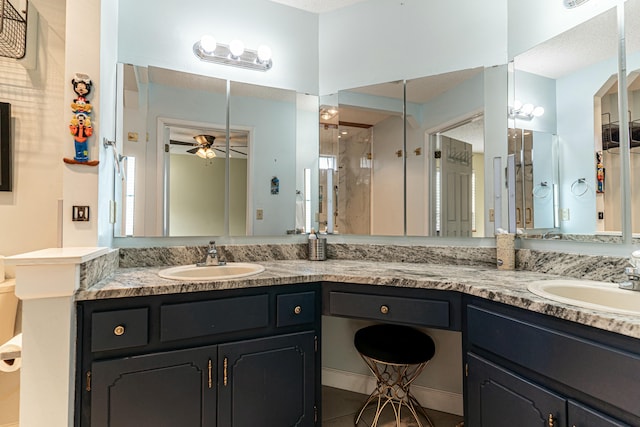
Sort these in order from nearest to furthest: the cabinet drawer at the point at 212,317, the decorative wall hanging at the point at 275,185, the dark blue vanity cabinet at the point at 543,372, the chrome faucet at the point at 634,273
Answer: the dark blue vanity cabinet at the point at 543,372 → the chrome faucet at the point at 634,273 → the cabinet drawer at the point at 212,317 → the decorative wall hanging at the point at 275,185

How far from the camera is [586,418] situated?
0.90 metres

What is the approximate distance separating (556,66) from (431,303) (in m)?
1.34

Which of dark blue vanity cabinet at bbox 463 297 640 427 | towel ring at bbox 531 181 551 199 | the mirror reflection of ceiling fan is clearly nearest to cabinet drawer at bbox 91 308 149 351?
the mirror reflection of ceiling fan

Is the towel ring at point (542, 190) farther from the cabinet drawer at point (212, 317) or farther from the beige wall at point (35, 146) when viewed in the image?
the beige wall at point (35, 146)

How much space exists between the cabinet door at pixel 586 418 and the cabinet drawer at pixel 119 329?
1.48 m

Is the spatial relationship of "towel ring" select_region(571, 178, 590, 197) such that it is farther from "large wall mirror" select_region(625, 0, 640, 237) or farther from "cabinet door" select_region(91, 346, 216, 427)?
"cabinet door" select_region(91, 346, 216, 427)

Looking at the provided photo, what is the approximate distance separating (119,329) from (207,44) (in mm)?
1636

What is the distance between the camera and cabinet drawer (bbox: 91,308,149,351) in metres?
1.18

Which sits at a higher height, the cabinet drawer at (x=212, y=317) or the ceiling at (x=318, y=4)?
the ceiling at (x=318, y=4)

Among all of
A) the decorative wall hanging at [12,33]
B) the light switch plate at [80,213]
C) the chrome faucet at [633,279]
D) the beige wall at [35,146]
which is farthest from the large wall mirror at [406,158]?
the decorative wall hanging at [12,33]

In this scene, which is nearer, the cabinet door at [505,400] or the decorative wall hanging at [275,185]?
the cabinet door at [505,400]

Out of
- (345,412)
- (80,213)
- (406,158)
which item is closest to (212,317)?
(80,213)

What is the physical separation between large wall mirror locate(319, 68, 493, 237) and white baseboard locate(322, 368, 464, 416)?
3.19ft

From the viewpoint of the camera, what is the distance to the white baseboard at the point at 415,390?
188cm
